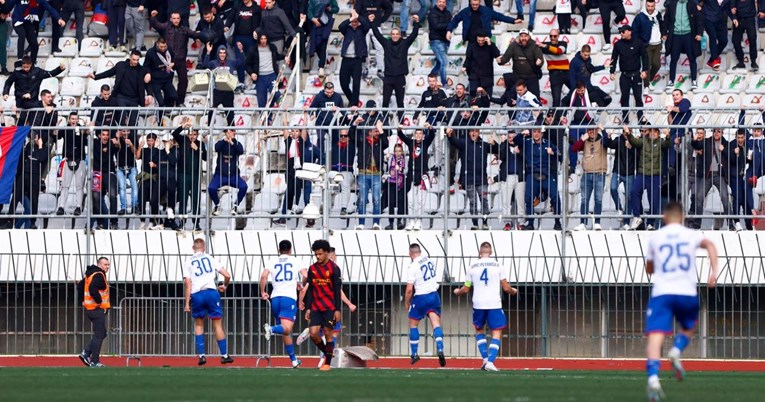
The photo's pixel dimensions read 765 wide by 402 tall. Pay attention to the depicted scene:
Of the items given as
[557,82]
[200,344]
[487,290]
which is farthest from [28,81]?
[487,290]

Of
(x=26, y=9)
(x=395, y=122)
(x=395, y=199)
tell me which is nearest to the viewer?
(x=395, y=199)

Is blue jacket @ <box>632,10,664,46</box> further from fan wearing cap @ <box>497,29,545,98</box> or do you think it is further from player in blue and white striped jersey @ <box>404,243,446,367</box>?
player in blue and white striped jersey @ <box>404,243,446,367</box>

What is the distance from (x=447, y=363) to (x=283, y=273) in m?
3.08

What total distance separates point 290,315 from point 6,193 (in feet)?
20.4

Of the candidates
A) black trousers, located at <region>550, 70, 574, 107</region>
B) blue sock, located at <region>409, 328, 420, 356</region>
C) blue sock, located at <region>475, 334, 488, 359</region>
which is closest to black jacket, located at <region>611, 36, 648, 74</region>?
black trousers, located at <region>550, 70, 574, 107</region>

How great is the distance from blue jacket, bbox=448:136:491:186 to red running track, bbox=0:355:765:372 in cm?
288

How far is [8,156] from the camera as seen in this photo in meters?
27.2

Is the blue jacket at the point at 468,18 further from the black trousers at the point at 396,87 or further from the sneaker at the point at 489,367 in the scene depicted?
the sneaker at the point at 489,367

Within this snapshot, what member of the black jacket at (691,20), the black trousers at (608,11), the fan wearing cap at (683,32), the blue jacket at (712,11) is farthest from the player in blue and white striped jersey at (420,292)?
the blue jacket at (712,11)

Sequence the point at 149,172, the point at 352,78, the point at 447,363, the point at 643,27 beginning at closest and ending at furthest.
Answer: the point at 447,363
the point at 149,172
the point at 643,27
the point at 352,78

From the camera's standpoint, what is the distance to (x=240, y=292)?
2733 cm

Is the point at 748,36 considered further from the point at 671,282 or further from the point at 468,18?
the point at 671,282

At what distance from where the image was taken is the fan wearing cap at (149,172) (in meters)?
27.1

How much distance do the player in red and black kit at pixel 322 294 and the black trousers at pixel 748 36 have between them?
38.7ft
